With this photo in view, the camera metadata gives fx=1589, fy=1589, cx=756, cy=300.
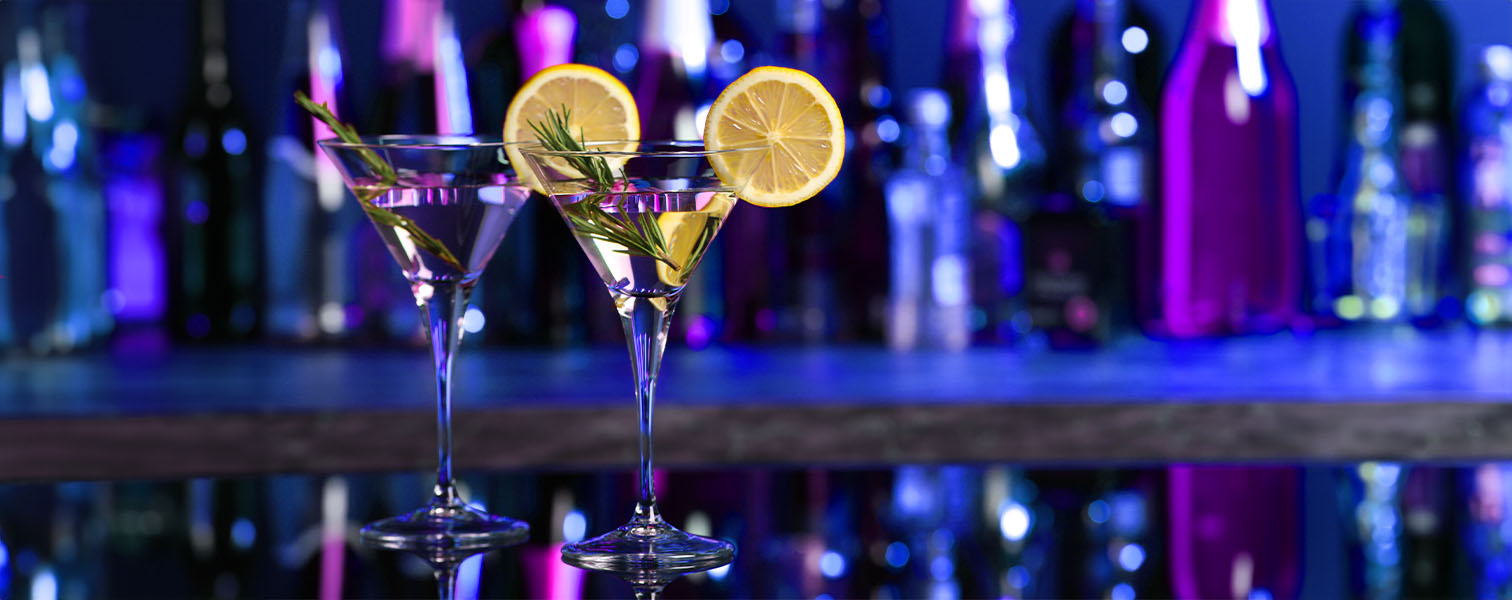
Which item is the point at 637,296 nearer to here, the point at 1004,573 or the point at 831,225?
the point at 1004,573

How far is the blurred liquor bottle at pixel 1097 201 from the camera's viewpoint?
1313 millimetres

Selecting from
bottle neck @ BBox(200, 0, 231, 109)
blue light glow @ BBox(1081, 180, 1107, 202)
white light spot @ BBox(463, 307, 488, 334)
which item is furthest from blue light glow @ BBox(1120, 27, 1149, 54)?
bottle neck @ BBox(200, 0, 231, 109)

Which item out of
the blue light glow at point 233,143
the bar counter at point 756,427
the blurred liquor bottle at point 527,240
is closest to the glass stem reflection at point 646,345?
the bar counter at point 756,427

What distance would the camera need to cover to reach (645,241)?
1.87 feet

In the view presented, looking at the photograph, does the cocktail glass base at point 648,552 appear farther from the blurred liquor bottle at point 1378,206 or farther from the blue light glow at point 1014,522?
the blurred liquor bottle at point 1378,206

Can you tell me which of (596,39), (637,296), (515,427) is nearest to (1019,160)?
(596,39)

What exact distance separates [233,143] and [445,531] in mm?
904

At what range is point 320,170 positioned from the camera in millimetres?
1355

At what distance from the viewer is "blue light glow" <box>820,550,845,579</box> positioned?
557 millimetres

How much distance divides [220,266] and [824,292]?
53 centimetres

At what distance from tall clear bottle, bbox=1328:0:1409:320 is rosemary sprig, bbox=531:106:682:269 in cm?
98

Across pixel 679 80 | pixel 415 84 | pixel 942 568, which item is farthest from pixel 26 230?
pixel 942 568

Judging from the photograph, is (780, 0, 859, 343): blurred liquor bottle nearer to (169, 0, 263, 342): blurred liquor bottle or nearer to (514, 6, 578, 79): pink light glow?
(514, 6, 578, 79): pink light glow

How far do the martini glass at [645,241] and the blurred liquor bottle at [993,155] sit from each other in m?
0.76
